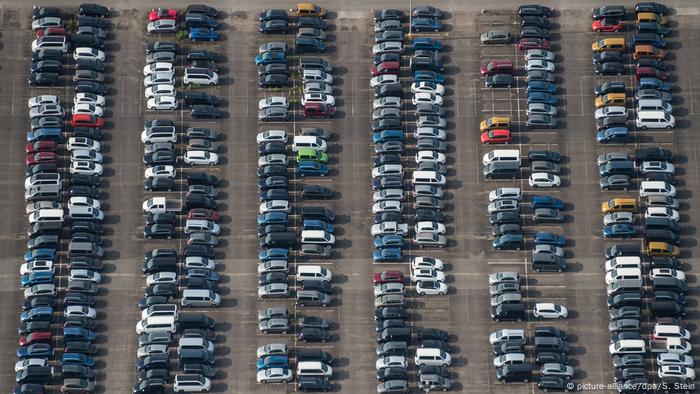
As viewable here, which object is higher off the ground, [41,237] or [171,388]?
[41,237]

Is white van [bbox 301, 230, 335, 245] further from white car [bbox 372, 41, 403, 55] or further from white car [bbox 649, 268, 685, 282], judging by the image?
white car [bbox 649, 268, 685, 282]

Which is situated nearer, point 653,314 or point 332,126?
point 653,314

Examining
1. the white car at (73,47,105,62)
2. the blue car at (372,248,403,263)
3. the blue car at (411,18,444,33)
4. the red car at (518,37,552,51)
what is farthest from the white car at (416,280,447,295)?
the white car at (73,47,105,62)

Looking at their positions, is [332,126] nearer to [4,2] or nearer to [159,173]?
[159,173]

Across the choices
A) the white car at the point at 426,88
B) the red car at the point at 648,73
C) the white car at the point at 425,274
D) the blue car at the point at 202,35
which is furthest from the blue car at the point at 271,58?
the red car at the point at 648,73

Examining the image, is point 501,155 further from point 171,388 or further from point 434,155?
point 171,388

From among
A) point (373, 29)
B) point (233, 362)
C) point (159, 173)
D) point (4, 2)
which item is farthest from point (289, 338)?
point (4, 2)

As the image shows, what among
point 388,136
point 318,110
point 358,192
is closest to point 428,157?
point 388,136

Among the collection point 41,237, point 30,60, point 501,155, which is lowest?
point 41,237
